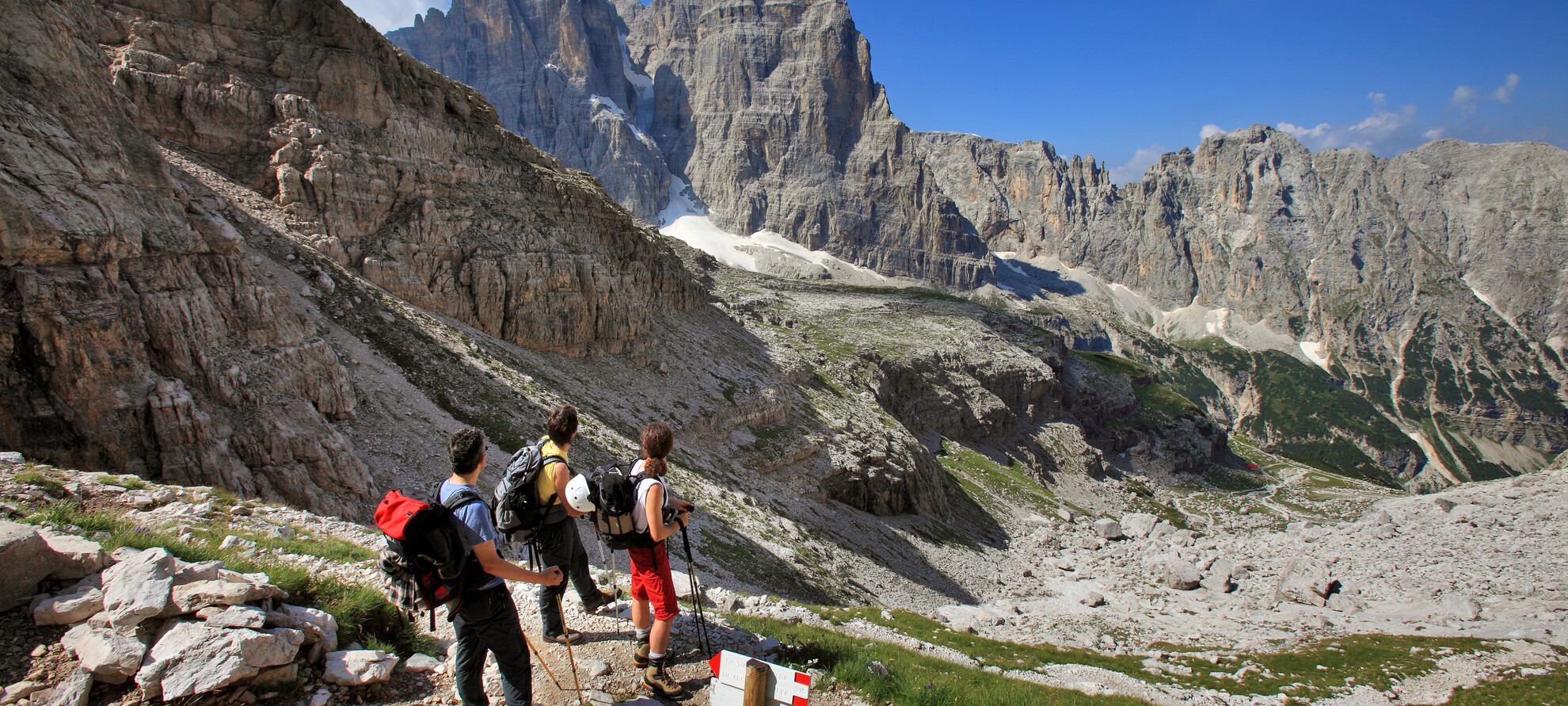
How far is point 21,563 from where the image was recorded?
249 inches

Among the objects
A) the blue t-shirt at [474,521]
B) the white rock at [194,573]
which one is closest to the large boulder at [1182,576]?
the blue t-shirt at [474,521]

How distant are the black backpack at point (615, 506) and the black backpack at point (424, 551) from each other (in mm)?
1724

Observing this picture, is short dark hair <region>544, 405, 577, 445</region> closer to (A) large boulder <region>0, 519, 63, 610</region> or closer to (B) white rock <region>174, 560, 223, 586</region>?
(B) white rock <region>174, 560, 223, 586</region>

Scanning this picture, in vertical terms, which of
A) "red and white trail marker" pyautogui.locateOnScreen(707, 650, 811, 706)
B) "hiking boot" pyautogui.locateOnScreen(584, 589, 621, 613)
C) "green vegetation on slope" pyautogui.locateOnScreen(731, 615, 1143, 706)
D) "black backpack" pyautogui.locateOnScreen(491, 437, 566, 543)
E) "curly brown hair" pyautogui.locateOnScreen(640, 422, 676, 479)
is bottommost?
"green vegetation on slope" pyautogui.locateOnScreen(731, 615, 1143, 706)

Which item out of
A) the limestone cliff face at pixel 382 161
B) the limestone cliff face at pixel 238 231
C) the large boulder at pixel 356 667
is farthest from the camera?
the limestone cliff face at pixel 382 161

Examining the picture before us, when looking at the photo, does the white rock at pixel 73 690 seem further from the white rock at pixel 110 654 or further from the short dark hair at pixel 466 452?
the short dark hair at pixel 466 452

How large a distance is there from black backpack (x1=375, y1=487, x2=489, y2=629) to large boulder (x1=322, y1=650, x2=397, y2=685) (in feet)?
4.90

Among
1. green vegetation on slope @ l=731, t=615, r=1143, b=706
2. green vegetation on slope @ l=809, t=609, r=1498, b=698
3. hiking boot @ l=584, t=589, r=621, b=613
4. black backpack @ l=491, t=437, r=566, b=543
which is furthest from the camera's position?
green vegetation on slope @ l=809, t=609, r=1498, b=698

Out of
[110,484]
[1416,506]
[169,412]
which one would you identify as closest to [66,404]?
[169,412]

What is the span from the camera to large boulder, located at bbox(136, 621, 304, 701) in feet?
19.5

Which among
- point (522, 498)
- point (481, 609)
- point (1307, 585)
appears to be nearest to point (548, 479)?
point (522, 498)

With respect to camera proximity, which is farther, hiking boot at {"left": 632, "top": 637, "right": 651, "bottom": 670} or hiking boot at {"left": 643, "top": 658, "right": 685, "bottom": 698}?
hiking boot at {"left": 632, "top": 637, "right": 651, "bottom": 670}

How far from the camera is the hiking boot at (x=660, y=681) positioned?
328 inches

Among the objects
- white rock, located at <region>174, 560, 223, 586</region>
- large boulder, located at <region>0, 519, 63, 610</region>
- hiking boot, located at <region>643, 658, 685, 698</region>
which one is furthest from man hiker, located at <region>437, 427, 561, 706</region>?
large boulder, located at <region>0, 519, 63, 610</region>
